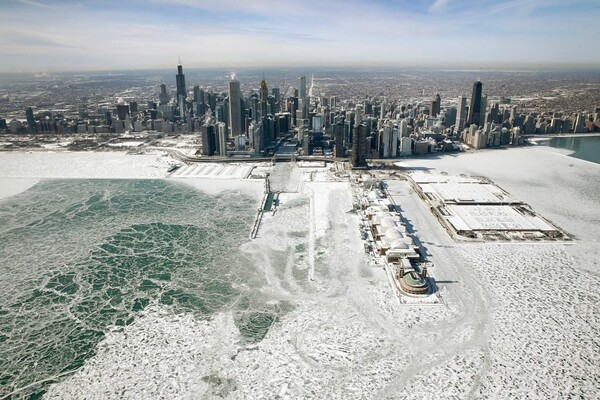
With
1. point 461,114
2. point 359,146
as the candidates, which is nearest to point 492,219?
point 359,146

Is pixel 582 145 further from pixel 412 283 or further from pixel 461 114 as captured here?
pixel 412 283

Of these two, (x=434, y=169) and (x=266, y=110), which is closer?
(x=434, y=169)

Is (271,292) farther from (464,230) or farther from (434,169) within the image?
(434,169)

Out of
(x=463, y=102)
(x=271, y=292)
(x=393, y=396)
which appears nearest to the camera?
(x=393, y=396)

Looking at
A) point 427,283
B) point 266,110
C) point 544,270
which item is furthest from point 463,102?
point 427,283

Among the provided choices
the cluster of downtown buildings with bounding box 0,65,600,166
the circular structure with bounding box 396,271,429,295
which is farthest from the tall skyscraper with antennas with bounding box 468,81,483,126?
the circular structure with bounding box 396,271,429,295

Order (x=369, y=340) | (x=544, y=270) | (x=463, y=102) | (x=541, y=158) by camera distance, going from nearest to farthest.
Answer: (x=369, y=340)
(x=544, y=270)
(x=541, y=158)
(x=463, y=102)

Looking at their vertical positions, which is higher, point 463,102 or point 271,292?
point 463,102

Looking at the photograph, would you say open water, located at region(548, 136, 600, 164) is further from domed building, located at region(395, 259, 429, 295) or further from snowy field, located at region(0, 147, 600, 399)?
domed building, located at region(395, 259, 429, 295)
